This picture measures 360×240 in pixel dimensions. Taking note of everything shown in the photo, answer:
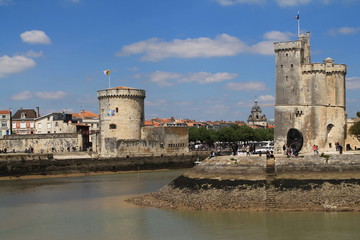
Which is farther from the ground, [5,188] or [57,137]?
[57,137]

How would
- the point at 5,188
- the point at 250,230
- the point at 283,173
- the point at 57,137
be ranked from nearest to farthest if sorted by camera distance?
the point at 250,230, the point at 283,173, the point at 5,188, the point at 57,137

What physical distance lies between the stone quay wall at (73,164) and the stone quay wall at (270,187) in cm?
1944

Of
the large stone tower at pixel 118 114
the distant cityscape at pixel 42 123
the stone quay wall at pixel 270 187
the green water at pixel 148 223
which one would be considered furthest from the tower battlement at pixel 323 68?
the distant cityscape at pixel 42 123

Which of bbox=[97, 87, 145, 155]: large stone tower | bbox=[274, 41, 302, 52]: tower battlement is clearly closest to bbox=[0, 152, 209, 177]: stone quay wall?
bbox=[97, 87, 145, 155]: large stone tower

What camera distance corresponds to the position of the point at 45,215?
2469 centimetres

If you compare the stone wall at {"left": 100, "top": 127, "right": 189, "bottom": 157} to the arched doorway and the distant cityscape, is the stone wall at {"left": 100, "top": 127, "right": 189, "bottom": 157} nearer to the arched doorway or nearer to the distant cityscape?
the distant cityscape

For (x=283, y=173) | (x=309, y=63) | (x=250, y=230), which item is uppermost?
(x=309, y=63)

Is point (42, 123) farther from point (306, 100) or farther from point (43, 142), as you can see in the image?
point (306, 100)

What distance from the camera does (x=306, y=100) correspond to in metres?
35.7

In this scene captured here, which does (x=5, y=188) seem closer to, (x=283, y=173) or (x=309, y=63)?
(x=283, y=173)

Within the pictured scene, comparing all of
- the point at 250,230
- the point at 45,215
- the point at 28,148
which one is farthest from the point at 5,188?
the point at 250,230

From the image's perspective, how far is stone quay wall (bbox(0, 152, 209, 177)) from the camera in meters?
44.0

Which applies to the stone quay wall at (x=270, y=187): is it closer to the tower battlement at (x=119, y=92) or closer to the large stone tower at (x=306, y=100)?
the large stone tower at (x=306, y=100)

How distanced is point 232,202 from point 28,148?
35133mm
